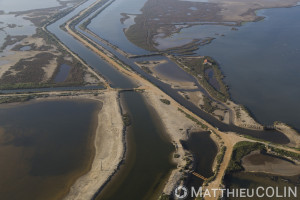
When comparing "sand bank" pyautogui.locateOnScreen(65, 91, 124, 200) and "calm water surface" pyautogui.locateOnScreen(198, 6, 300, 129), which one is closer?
"sand bank" pyautogui.locateOnScreen(65, 91, 124, 200)

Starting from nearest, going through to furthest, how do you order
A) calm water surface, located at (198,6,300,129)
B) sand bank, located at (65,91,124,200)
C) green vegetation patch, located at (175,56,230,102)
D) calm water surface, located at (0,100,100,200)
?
1. sand bank, located at (65,91,124,200)
2. calm water surface, located at (0,100,100,200)
3. calm water surface, located at (198,6,300,129)
4. green vegetation patch, located at (175,56,230,102)

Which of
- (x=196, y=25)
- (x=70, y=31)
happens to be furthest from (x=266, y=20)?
(x=70, y=31)

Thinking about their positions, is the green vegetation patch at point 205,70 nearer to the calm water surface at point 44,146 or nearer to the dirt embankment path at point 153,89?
the dirt embankment path at point 153,89

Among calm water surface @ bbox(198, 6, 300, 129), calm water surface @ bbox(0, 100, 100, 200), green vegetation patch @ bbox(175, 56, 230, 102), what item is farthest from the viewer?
green vegetation patch @ bbox(175, 56, 230, 102)

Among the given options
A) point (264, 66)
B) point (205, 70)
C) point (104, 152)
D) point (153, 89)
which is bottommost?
point (104, 152)

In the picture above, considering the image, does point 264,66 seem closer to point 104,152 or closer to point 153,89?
point 153,89

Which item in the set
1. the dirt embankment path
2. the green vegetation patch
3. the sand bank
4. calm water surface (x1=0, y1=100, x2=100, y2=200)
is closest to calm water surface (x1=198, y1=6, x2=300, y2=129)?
the green vegetation patch

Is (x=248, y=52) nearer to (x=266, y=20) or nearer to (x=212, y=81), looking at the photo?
(x=212, y=81)

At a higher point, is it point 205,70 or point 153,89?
point 205,70

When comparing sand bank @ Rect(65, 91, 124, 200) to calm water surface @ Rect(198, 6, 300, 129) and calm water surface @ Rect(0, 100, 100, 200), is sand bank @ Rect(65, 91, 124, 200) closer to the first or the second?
calm water surface @ Rect(0, 100, 100, 200)

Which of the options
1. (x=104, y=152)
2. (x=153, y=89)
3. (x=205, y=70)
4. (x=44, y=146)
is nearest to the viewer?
(x=104, y=152)

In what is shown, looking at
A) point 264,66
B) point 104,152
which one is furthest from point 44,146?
point 264,66
